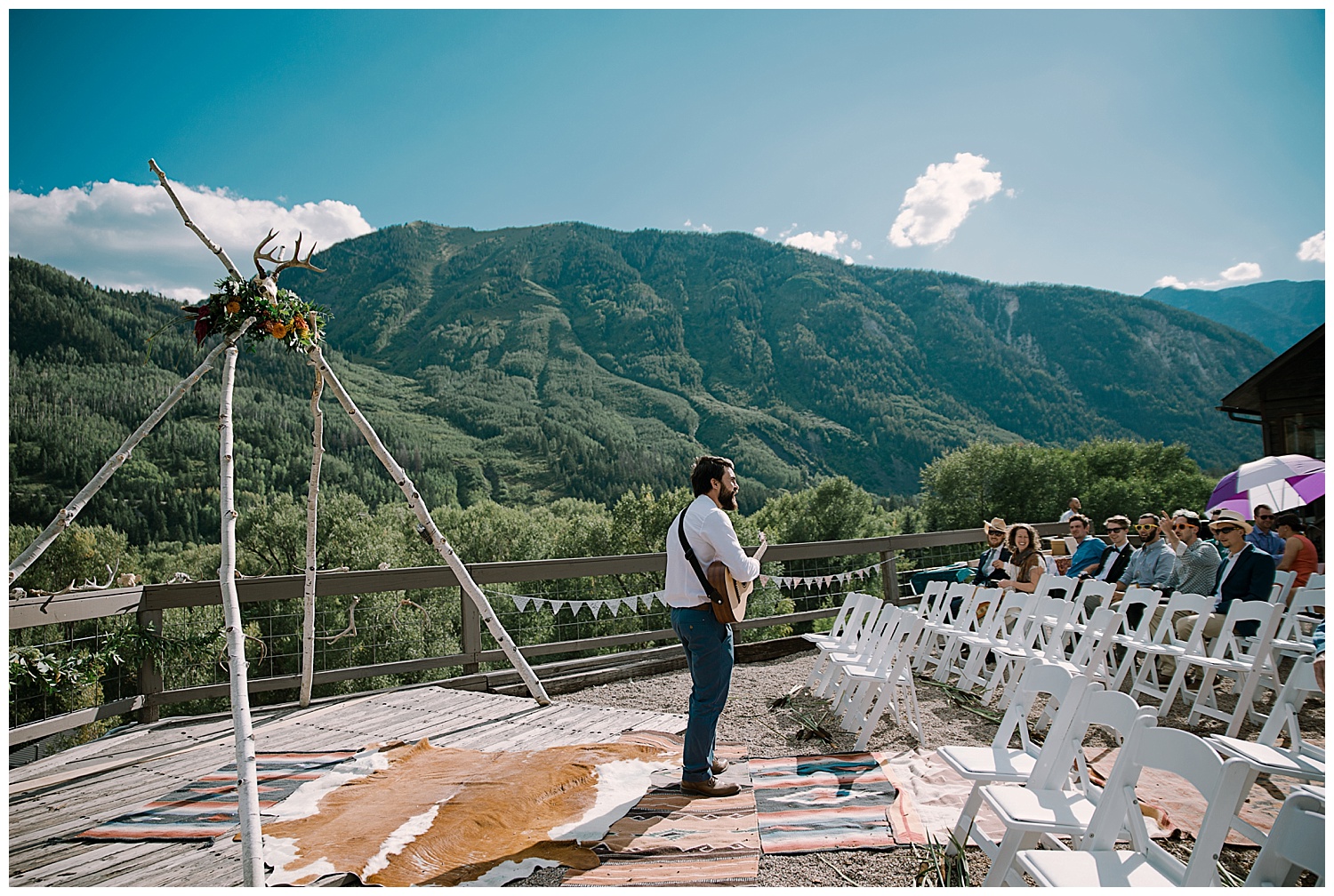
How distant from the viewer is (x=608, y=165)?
54.4 metres

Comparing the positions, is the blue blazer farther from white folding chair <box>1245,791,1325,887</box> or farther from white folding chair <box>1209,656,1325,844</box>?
white folding chair <box>1245,791,1325,887</box>

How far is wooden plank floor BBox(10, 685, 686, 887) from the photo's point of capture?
296cm

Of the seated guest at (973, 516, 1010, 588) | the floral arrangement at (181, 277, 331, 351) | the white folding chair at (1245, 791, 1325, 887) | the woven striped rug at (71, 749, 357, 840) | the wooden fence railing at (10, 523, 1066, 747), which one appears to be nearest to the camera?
the white folding chair at (1245, 791, 1325, 887)

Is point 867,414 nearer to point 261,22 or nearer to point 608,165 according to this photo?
point 608,165

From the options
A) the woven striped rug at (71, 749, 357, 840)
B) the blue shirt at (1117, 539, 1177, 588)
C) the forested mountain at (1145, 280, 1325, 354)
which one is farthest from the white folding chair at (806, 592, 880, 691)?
the forested mountain at (1145, 280, 1325, 354)

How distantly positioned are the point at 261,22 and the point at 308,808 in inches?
246

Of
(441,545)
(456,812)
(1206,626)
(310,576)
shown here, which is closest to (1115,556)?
(1206,626)

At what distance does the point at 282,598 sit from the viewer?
5.79m

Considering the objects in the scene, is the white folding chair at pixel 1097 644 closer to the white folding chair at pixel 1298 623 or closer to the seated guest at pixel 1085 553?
the white folding chair at pixel 1298 623

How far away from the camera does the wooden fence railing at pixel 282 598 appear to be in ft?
15.4

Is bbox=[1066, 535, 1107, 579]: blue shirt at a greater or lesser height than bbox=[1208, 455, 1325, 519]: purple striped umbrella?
lesser

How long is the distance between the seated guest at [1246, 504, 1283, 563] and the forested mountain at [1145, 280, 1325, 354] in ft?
464

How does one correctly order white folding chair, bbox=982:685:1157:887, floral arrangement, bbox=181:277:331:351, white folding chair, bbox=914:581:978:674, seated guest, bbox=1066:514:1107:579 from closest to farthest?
white folding chair, bbox=982:685:1157:887
floral arrangement, bbox=181:277:331:351
white folding chair, bbox=914:581:978:674
seated guest, bbox=1066:514:1107:579

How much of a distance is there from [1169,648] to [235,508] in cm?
605
